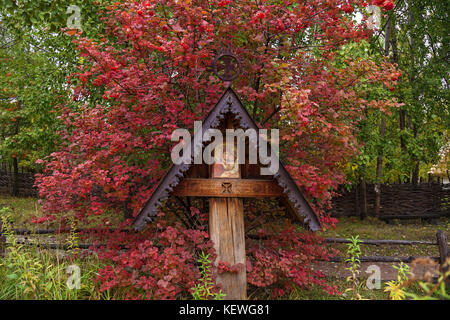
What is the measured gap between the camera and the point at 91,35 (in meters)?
7.99

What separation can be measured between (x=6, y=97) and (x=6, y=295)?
15.0 metres

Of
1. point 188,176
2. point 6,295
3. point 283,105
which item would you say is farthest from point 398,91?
point 6,295

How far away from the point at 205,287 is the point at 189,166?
5.01 ft

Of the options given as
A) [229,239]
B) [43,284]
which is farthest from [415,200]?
[43,284]

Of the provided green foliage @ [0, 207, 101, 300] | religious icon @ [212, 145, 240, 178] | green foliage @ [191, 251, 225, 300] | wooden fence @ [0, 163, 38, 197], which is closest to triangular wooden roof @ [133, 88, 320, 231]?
religious icon @ [212, 145, 240, 178]

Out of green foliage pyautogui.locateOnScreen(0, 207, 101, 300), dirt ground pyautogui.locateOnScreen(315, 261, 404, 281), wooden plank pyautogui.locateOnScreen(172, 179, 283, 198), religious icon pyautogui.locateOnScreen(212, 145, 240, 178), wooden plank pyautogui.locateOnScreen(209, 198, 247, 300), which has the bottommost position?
dirt ground pyautogui.locateOnScreen(315, 261, 404, 281)

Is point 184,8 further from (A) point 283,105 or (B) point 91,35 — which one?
(B) point 91,35

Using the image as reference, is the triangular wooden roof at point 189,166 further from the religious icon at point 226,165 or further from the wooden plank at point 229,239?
the wooden plank at point 229,239

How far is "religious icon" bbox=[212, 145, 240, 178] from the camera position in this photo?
14.5ft

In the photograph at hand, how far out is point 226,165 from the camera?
14.6ft

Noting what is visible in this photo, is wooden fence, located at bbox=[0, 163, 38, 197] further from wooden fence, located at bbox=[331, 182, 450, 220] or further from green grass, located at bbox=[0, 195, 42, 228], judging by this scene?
wooden fence, located at bbox=[331, 182, 450, 220]

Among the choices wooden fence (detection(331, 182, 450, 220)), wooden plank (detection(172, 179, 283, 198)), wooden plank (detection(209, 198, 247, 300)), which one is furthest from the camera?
wooden fence (detection(331, 182, 450, 220))

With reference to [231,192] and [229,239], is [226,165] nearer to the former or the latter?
[231,192]

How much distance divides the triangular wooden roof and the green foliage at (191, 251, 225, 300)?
2.98 feet
